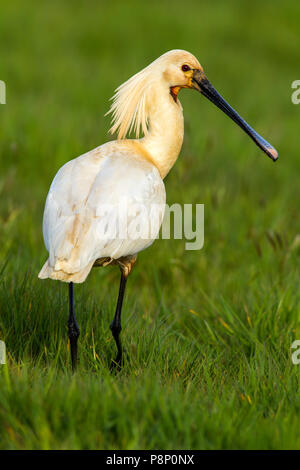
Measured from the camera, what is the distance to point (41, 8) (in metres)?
14.2

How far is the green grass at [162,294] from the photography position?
2844mm

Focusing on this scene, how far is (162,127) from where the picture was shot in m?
4.01

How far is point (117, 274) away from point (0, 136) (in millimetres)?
2705

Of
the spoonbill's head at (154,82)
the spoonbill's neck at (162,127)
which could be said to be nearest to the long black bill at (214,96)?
the spoonbill's head at (154,82)

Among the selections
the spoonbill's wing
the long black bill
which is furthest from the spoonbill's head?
the spoonbill's wing

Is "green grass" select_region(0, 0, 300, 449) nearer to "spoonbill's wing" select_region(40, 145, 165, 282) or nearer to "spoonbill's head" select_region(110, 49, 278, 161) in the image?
"spoonbill's wing" select_region(40, 145, 165, 282)

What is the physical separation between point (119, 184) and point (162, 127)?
65 cm

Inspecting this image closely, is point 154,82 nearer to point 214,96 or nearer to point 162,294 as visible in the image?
point 214,96

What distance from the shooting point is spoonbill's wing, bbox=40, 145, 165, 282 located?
3.27 m

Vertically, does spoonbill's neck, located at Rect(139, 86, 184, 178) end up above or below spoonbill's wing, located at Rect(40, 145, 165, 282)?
above

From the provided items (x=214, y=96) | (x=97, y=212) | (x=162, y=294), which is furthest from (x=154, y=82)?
(x=162, y=294)

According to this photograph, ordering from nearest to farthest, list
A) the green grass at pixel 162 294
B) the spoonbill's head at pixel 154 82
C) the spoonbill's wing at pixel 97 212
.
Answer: the green grass at pixel 162 294 → the spoonbill's wing at pixel 97 212 → the spoonbill's head at pixel 154 82

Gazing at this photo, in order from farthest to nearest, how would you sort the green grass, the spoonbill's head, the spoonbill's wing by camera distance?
the spoonbill's head, the spoonbill's wing, the green grass

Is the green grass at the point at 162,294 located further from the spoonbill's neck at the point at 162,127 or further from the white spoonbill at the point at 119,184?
the spoonbill's neck at the point at 162,127
